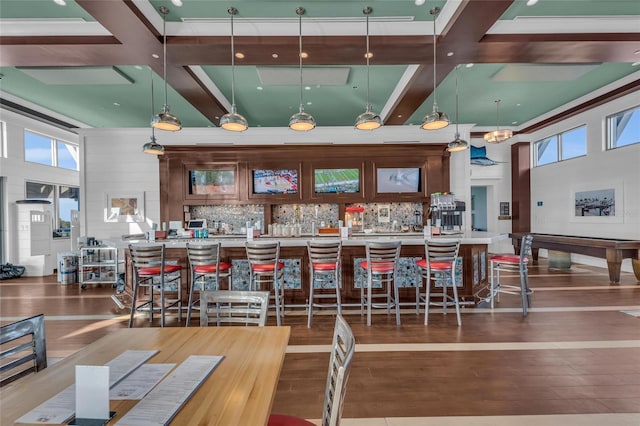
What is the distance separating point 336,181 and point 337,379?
665 cm

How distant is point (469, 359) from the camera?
3.25 m

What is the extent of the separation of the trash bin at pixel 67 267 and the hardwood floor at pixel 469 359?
164cm

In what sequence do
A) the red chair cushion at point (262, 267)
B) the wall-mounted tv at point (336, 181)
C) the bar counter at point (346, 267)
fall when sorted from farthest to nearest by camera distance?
1. the wall-mounted tv at point (336, 181)
2. the bar counter at point (346, 267)
3. the red chair cushion at point (262, 267)

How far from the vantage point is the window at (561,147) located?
28.7 feet

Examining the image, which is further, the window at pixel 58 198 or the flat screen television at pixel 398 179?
the window at pixel 58 198

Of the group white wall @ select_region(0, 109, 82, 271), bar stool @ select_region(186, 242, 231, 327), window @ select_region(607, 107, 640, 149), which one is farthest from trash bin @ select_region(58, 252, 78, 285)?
window @ select_region(607, 107, 640, 149)

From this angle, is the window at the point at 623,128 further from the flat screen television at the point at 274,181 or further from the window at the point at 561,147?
the flat screen television at the point at 274,181

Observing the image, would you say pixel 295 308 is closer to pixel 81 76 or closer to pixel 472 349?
pixel 472 349

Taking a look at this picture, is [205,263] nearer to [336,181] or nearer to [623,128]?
[336,181]

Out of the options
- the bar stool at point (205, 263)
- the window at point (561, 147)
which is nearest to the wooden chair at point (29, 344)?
the bar stool at point (205, 263)

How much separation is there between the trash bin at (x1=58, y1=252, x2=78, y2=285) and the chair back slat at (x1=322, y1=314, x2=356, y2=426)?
8032 millimetres

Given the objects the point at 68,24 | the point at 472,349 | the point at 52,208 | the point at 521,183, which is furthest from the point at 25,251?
the point at 521,183

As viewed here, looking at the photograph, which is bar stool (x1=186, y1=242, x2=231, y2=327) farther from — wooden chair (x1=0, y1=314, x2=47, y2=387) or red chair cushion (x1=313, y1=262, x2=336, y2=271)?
wooden chair (x1=0, y1=314, x2=47, y2=387)

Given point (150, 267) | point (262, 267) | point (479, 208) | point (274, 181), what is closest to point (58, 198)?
point (274, 181)
